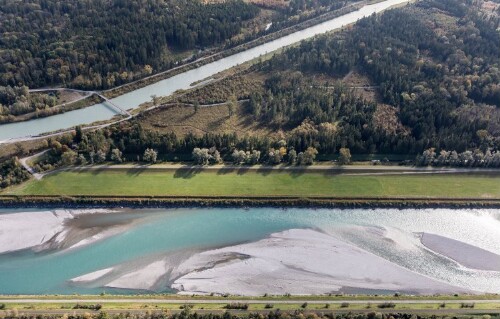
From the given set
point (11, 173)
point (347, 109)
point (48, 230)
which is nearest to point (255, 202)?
point (347, 109)

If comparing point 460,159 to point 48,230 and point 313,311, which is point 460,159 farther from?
point 48,230

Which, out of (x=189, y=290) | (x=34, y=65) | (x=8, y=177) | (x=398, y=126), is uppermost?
(x=34, y=65)

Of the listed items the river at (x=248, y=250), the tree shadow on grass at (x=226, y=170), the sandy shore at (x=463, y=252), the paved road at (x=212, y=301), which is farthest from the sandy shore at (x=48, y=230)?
the sandy shore at (x=463, y=252)

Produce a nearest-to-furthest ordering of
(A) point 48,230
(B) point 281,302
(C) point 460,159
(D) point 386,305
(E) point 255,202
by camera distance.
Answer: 1. (D) point 386,305
2. (B) point 281,302
3. (A) point 48,230
4. (E) point 255,202
5. (C) point 460,159

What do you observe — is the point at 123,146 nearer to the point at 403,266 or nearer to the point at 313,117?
the point at 313,117

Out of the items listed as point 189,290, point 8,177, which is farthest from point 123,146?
point 189,290

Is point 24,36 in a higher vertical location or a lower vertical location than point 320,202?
higher
